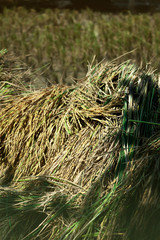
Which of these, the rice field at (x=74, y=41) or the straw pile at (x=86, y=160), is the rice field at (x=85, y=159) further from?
the rice field at (x=74, y=41)

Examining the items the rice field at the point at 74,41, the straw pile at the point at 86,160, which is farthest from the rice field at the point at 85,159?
the rice field at the point at 74,41

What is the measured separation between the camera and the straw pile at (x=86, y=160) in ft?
4.56

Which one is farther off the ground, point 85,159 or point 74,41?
point 74,41

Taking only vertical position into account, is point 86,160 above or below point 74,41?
below

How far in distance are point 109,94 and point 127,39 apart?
1709 mm

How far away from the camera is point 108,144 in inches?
60.6

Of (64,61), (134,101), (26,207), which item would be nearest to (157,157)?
(134,101)

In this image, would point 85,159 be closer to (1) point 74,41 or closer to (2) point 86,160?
(2) point 86,160

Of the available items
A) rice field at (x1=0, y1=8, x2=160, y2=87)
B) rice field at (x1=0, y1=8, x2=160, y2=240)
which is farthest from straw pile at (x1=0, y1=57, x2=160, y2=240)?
rice field at (x1=0, y1=8, x2=160, y2=87)

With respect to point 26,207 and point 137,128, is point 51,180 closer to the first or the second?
point 26,207

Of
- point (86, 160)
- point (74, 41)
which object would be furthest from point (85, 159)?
point (74, 41)

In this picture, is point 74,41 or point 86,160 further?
point 74,41

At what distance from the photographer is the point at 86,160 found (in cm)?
153

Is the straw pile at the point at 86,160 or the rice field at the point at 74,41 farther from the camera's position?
the rice field at the point at 74,41
